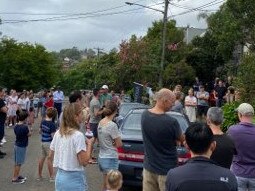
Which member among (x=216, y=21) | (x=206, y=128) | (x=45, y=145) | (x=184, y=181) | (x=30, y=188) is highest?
(x=216, y=21)

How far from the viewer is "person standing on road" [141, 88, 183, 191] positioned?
6246 millimetres

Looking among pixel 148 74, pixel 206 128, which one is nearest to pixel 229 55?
pixel 148 74

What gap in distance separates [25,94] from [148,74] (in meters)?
13.3

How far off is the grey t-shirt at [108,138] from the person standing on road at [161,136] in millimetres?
2017

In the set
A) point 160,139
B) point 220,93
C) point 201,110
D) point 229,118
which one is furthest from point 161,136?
point 220,93

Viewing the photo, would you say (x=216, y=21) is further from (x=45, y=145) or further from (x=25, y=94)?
(x=45, y=145)

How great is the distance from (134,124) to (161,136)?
4734 mm

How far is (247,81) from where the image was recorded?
17.9 m

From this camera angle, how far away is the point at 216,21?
32344mm

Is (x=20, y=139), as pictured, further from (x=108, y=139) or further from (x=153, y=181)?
(x=153, y=181)

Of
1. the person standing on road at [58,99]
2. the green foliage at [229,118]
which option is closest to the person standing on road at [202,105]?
the person standing on road at [58,99]

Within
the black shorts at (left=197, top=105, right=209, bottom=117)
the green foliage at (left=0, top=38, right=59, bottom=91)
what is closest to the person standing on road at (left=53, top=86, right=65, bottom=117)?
the black shorts at (left=197, top=105, right=209, bottom=117)

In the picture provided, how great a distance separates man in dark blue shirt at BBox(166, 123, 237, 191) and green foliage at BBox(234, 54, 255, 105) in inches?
531

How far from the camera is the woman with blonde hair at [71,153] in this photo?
617 cm
